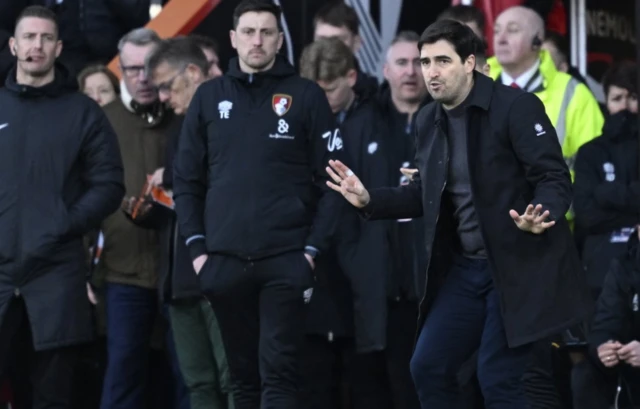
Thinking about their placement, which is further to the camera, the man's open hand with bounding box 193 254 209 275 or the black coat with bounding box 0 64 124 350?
the black coat with bounding box 0 64 124 350

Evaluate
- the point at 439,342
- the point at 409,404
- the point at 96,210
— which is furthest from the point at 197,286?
the point at 439,342

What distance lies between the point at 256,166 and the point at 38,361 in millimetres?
1602

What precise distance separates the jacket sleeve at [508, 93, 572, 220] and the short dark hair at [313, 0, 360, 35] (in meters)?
2.98

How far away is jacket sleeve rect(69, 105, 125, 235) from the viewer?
9055 mm

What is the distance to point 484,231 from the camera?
24.4 feet

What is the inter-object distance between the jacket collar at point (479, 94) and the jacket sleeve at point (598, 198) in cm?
196

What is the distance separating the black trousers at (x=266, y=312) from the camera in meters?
8.48

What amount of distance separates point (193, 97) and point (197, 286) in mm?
1031

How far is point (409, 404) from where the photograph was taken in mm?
9359

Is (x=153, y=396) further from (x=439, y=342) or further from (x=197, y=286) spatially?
(x=439, y=342)

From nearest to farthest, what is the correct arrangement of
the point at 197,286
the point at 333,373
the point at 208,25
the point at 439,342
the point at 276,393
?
the point at 439,342 < the point at 276,393 < the point at 197,286 < the point at 333,373 < the point at 208,25

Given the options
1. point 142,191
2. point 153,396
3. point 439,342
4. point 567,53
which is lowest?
point 153,396

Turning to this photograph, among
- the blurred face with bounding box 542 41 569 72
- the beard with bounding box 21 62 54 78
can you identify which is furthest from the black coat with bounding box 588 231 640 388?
the beard with bounding box 21 62 54 78

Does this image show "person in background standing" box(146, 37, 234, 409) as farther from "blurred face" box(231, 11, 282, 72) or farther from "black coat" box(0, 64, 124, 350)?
"blurred face" box(231, 11, 282, 72)
